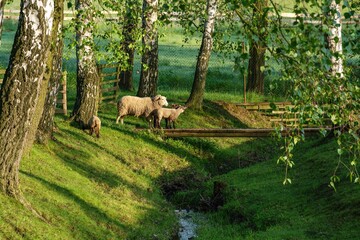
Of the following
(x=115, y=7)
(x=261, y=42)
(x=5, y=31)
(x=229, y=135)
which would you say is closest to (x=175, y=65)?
(x=5, y=31)

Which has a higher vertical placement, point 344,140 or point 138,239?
point 344,140

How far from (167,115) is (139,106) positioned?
109cm

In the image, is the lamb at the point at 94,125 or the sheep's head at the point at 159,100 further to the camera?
the sheep's head at the point at 159,100

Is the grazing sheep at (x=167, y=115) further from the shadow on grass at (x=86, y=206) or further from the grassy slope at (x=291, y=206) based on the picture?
the shadow on grass at (x=86, y=206)

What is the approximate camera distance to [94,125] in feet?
91.2

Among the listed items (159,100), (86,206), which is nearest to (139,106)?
(159,100)

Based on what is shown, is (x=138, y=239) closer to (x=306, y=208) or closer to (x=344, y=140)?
(x=306, y=208)

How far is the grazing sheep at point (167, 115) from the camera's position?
31.3m

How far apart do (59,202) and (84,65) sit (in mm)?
9574

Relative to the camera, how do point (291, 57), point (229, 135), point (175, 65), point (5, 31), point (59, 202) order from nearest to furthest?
point (291, 57), point (59, 202), point (229, 135), point (175, 65), point (5, 31)

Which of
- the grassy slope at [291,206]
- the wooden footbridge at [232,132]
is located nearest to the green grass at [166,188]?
the grassy slope at [291,206]

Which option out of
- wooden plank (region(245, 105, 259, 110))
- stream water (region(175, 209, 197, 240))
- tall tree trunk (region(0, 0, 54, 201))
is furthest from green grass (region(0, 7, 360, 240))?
wooden plank (region(245, 105, 259, 110))

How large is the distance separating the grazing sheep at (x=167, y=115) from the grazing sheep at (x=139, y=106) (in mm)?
227

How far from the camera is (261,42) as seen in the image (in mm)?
12375
